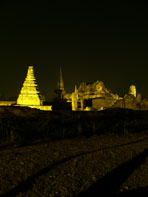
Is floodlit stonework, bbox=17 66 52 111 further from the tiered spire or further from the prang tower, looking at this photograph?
the tiered spire

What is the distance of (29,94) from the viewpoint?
36156 millimetres

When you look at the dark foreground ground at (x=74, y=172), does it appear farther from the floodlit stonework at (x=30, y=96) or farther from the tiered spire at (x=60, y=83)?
the tiered spire at (x=60, y=83)

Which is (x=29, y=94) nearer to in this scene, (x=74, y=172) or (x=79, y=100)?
(x=79, y=100)

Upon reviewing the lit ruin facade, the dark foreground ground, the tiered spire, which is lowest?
the dark foreground ground

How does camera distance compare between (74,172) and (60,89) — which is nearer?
(74,172)

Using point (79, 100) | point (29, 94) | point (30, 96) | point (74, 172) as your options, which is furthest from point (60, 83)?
point (74, 172)

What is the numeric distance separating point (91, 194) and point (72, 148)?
3.74m

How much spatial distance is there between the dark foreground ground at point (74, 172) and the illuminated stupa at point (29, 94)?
96.6ft

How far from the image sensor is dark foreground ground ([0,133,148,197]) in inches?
151

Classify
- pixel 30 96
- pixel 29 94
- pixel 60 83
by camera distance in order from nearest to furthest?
pixel 30 96 < pixel 29 94 < pixel 60 83

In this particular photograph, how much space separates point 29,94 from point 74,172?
3236cm

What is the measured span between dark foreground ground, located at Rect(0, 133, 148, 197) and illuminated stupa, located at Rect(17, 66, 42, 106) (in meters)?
29.4

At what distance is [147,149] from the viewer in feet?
24.2

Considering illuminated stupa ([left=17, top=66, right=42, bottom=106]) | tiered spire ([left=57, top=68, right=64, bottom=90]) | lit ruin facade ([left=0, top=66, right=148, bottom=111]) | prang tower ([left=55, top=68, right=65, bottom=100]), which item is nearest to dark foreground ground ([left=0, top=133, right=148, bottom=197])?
lit ruin facade ([left=0, top=66, right=148, bottom=111])
